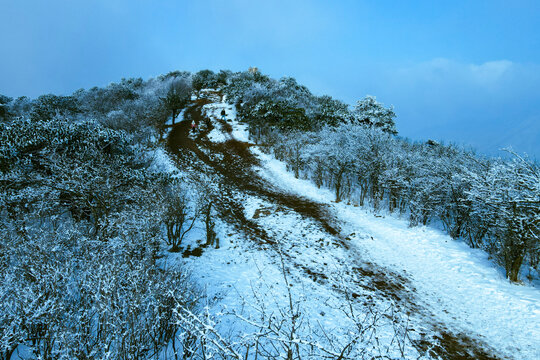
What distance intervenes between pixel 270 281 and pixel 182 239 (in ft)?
20.7

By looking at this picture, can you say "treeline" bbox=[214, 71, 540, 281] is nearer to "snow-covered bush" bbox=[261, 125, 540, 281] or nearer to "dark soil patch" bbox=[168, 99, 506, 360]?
"snow-covered bush" bbox=[261, 125, 540, 281]

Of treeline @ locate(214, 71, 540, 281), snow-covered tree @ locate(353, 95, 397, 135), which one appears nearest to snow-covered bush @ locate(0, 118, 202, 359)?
treeline @ locate(214, 71, 540, 281)

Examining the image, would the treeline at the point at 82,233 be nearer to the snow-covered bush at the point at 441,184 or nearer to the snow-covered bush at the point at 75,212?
the snow-covered bush at the point at 75,212

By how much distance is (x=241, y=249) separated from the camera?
13086mm

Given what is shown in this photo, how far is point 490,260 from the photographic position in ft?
38.2

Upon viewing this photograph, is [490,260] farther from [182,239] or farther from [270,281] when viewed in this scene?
[182,239]

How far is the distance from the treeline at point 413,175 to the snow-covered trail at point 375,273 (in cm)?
175

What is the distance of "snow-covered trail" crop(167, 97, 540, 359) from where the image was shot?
7648 mm

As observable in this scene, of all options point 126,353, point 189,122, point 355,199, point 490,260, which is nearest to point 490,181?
point 490,260

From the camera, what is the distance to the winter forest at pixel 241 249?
15.0 ft

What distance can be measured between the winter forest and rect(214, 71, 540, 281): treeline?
144 mm

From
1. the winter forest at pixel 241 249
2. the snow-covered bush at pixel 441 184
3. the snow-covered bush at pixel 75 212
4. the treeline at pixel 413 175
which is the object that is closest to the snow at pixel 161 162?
the winter forest at pixel 241 249

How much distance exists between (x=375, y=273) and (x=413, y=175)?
10087 millimetres

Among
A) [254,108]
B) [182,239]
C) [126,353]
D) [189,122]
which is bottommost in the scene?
[182,239]
